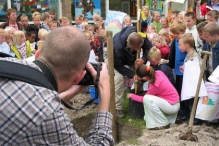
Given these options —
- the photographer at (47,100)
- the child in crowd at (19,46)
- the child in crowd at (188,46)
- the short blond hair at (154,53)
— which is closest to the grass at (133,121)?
the short blond hair at (154,53)

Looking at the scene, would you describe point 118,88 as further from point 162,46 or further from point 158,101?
point 162,46

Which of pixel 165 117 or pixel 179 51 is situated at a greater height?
pixel 179 51

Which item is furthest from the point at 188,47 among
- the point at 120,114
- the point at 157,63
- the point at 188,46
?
the point at 120,114

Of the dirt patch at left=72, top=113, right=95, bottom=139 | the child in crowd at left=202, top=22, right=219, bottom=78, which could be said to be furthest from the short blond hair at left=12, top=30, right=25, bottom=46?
the child in crowd at left=202, top=22, right=219, bottom=78

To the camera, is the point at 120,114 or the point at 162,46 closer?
the point at 120,114

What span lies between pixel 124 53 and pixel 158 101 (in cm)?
103

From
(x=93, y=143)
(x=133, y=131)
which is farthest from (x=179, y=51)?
(x=93, y=143)

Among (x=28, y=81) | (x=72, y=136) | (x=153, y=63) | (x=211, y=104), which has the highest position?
(x=28, y=81)

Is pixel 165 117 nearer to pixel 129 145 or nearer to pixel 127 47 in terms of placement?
pixel 129 145

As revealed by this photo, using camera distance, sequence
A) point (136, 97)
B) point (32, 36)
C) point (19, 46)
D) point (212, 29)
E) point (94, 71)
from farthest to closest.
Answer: point (32, 36), point (19, 46), point (136, 97), point (212, 29), point (94, 71)

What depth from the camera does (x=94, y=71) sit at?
1.43 m

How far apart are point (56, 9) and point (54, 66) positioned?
1021 centimetres

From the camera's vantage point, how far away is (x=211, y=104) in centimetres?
436

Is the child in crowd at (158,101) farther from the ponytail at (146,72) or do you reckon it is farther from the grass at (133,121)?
the grass at (133,121)
